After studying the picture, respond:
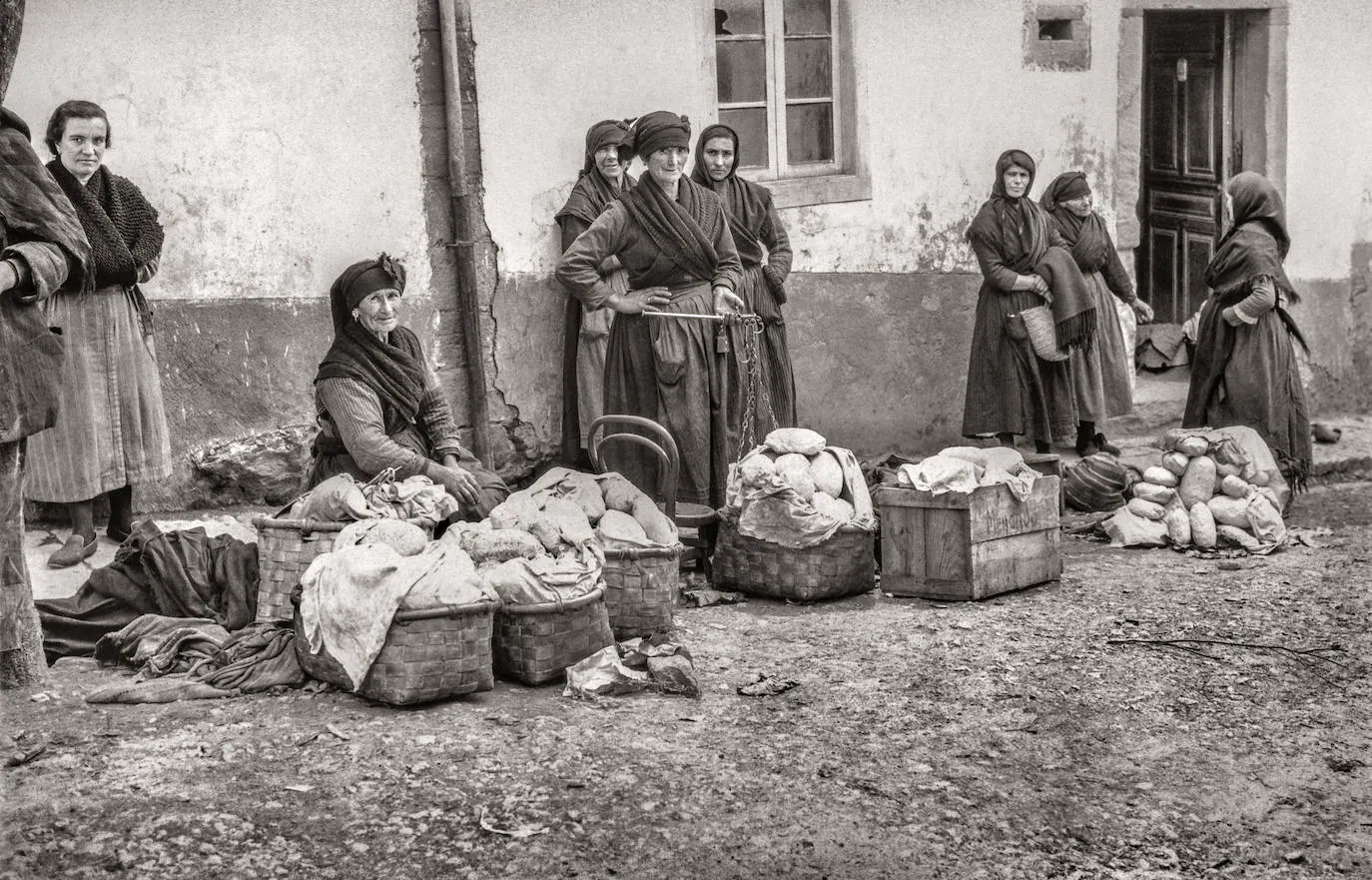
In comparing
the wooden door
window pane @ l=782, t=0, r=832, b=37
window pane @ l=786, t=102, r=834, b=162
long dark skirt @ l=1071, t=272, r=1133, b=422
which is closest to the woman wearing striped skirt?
window pane @ l=786, t=102, r=834, b=162

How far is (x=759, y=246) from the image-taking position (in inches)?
354

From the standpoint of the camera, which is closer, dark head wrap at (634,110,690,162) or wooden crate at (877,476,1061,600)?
wooden crate at (877,476,1061,600)

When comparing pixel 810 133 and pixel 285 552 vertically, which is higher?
pixel 810 133

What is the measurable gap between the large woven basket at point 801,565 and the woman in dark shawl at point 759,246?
5.62 ft

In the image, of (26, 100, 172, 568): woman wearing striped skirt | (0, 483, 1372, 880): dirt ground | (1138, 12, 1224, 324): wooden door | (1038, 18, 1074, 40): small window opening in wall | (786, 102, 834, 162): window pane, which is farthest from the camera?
(1138, 12, 1224, 324): wooden door

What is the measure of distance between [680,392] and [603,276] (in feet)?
4.81

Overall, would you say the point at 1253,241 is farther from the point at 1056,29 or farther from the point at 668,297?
the point at 668,297

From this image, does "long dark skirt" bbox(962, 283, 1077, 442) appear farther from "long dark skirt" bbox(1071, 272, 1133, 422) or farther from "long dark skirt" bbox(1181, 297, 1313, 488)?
"long dark skirt" bbox(1181, 297, 1313, 488)

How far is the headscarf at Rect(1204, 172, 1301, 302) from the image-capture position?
8.89 meters

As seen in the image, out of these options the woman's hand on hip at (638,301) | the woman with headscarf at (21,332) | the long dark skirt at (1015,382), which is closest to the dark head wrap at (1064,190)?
the long dark skirt at (1015,382)

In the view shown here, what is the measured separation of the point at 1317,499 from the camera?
946 cm

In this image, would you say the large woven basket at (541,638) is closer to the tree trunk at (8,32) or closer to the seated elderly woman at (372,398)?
the seated elderly woman at (372,398)

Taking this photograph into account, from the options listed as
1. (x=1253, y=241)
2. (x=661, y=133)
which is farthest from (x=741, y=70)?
(x=1253, y=241)

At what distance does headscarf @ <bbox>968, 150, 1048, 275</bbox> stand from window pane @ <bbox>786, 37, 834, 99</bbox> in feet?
4.09
